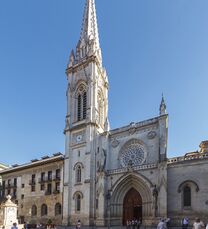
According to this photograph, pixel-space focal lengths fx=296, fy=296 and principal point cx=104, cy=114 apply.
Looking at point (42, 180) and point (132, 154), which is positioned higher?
point (132, 154)

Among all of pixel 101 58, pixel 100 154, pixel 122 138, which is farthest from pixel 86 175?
pixel 101 58

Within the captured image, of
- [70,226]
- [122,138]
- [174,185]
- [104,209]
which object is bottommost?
[70,226]

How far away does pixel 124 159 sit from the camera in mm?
37250

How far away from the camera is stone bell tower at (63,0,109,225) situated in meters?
38.0

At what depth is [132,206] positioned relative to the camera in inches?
1396

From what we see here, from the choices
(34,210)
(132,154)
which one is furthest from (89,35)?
(34,210)

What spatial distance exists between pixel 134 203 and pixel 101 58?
24717 mm

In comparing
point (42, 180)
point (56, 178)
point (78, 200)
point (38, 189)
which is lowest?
point (78, 200)

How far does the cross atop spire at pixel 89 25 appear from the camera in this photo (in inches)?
1910

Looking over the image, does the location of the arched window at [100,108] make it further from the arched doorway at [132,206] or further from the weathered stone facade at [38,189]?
the arched doorway at [132,206]

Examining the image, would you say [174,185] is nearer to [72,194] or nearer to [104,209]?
[104,209]

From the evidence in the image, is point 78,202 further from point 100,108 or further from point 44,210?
point 100,108

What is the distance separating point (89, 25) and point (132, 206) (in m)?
30.0

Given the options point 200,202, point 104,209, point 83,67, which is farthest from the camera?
point 83,67
